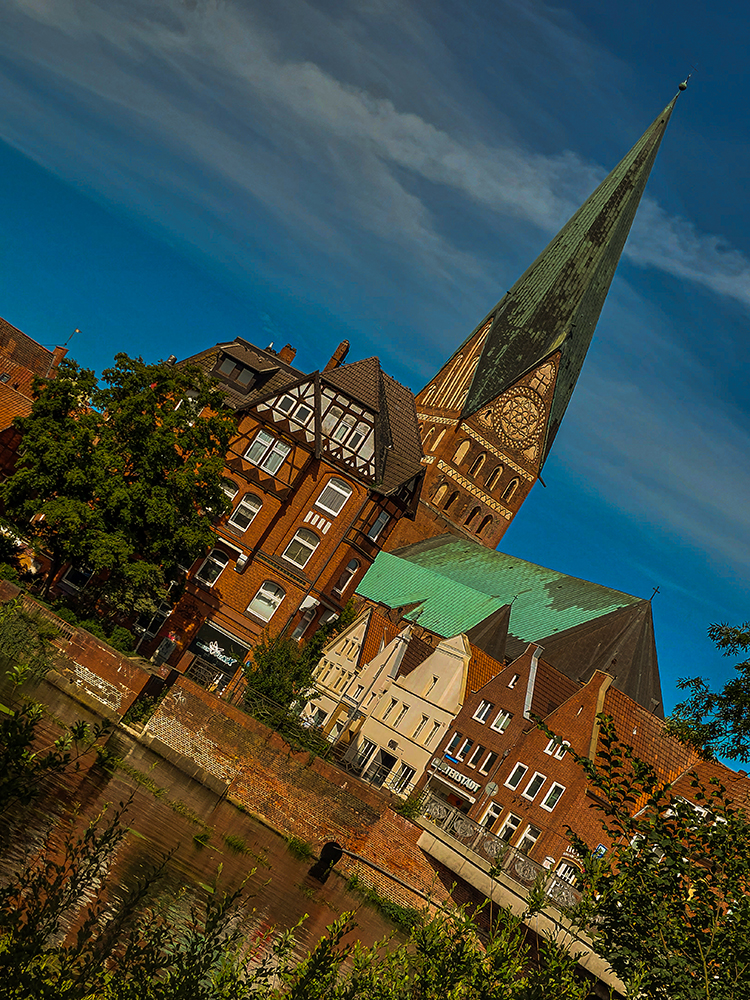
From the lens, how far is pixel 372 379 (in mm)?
48562

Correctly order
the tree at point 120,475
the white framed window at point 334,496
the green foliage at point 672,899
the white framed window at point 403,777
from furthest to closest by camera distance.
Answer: the white framed window at point 334,496
the white framed window at point 403,777
the tree at point 120,475
the green foliage at point 672,899

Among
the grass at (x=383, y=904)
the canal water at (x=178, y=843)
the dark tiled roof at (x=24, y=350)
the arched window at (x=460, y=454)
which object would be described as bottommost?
the canal water at (x=178, y=843)

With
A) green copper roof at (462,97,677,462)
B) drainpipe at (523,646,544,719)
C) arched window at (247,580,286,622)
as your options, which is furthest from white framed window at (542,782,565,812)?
green copper roof at (462,97,677,462)

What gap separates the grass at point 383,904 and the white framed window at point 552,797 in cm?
716

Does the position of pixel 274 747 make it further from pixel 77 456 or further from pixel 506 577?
pixel 506 577

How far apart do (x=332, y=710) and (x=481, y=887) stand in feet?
57.1

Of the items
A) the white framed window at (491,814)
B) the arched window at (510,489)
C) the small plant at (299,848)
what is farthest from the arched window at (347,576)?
the arched window at (510,489)

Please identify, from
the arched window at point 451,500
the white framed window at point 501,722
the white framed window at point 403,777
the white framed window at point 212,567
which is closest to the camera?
the white framed window at point 501,722

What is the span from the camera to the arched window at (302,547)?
45.5m

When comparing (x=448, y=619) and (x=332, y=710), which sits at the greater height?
(x=448, y=619)

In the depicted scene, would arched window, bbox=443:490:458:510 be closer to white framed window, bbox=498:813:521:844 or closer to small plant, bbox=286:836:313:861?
white framed window, bbox=498:813:521:844

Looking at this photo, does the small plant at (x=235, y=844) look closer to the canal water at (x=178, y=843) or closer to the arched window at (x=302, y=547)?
the canal water at (x=178, y=843)

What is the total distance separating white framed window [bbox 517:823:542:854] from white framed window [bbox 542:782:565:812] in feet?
3.02

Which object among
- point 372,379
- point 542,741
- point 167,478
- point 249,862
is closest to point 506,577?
point 372,379
